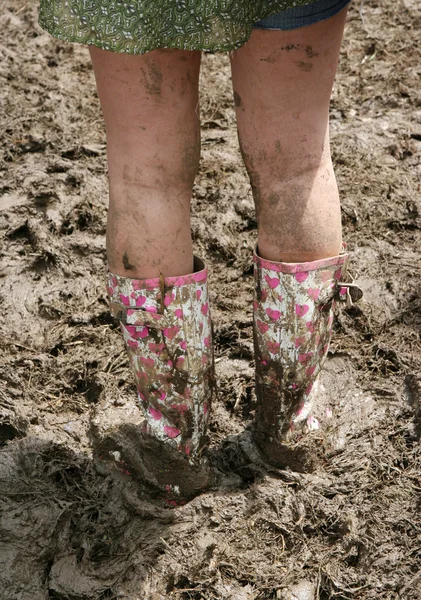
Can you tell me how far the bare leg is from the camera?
133cm

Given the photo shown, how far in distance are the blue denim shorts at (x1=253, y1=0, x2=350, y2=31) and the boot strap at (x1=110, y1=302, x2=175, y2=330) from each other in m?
0.58

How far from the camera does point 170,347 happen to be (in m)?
1.52

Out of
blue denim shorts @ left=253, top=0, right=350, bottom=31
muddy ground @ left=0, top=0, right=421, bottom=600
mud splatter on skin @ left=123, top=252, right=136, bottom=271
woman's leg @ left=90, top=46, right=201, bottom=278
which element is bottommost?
muddy ground @ left=0, top=0, right=421, bottom=600

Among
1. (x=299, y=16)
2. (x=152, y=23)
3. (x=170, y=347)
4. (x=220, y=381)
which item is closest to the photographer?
(x=152, y=23)

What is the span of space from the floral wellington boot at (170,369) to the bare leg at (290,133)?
0.20 metres

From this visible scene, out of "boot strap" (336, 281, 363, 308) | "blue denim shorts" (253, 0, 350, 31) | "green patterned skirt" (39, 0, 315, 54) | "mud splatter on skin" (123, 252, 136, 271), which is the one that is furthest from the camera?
"boot strap" (336, 281, 363, 308)

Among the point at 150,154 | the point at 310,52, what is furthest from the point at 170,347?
the point at 310,52

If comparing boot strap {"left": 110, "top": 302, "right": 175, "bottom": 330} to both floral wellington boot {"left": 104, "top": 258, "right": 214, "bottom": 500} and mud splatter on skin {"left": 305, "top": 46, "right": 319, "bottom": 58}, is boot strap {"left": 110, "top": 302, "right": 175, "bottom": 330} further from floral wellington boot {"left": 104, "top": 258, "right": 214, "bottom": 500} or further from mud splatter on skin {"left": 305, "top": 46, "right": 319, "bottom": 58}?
mud splatter on skin {"left": 305, "top": 46, "right": 319, "bottom": 58}

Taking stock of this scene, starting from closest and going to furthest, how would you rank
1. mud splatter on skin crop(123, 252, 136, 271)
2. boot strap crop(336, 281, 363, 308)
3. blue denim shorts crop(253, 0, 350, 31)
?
blue denim shorts crop(253, 0, 350, 31)
mud splatter on skin crop(123, 252, 136, 271)
boot strap crop(336, 281, 363, 308)

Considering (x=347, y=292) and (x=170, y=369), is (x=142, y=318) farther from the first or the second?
(x=347, y=292)

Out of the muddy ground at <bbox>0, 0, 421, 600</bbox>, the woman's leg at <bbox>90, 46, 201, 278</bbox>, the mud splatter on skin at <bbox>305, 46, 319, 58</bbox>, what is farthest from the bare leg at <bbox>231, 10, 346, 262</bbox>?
the muddy ground at <bbox>0, 0, 421, 600</bbox>

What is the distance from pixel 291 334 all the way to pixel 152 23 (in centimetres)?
71

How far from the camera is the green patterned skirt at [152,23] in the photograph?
1135 millimetres

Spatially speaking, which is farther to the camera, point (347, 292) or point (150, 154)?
point (347, 292)
